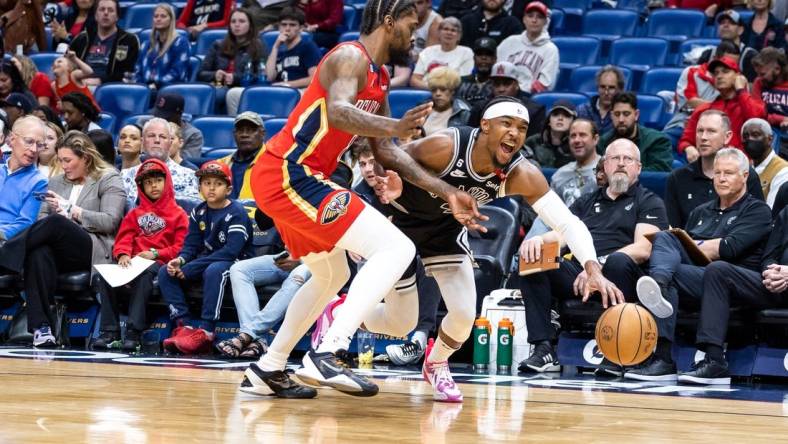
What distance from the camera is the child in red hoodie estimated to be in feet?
28.8

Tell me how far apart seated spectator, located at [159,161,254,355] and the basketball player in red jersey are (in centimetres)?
315

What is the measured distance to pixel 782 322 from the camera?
7.14 meters

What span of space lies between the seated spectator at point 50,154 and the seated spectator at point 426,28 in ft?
12.6

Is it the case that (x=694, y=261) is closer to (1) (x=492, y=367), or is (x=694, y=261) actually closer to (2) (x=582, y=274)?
(2) (x=582, y=274)

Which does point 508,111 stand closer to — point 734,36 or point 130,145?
point 130,145

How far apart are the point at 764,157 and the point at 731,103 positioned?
1.00 m

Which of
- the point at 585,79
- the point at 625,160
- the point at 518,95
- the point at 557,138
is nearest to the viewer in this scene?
the point at 625,160

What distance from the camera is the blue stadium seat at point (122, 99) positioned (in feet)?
40.3

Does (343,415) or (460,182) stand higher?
(460,182)

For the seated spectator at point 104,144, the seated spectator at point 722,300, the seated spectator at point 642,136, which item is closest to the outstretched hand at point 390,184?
the seated spectator at point 722,300

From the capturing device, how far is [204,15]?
1452cm

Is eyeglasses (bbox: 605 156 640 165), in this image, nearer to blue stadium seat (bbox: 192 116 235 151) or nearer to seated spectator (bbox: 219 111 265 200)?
seated spectator (bbox: 219 111 265 200)

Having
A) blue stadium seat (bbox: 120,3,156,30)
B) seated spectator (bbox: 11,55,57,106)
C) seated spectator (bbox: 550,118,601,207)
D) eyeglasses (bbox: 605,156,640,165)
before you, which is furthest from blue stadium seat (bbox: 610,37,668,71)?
blue stadium seat (bbox: 120,3,156,30)

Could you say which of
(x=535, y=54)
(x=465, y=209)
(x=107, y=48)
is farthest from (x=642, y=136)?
(x=107, y=48)
